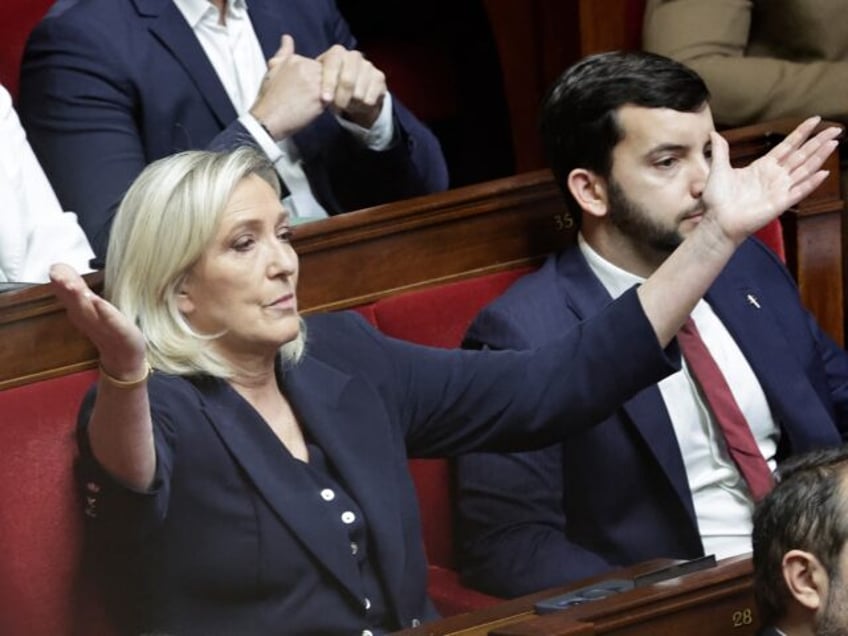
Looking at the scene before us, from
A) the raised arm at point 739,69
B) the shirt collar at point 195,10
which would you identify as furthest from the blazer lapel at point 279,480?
the raised arm at point 739,69

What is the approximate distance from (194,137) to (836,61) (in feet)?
2.08

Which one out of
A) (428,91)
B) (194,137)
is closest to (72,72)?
(194,137)

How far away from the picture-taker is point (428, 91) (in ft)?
7.16

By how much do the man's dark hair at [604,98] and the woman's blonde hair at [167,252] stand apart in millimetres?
367

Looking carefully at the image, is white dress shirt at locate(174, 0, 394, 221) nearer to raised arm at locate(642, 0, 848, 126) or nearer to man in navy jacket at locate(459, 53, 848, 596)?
man in navy jacket at locate(459, 53, 848, 596)

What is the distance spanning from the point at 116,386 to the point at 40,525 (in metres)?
0.21

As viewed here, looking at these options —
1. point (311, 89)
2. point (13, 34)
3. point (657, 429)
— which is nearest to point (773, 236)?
point (657, 429)

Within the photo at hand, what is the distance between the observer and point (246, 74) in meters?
1.71

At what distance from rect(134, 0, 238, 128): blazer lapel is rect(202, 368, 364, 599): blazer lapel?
0.38m

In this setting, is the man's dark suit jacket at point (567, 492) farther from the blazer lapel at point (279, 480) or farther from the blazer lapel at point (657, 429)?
the blazer lapel at point (279, 480)

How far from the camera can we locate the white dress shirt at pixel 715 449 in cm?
155

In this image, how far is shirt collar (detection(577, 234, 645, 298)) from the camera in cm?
160

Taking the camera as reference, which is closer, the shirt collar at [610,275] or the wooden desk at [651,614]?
the wooden desk at [651,614]

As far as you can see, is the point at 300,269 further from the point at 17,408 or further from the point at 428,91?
the point at 428,91
